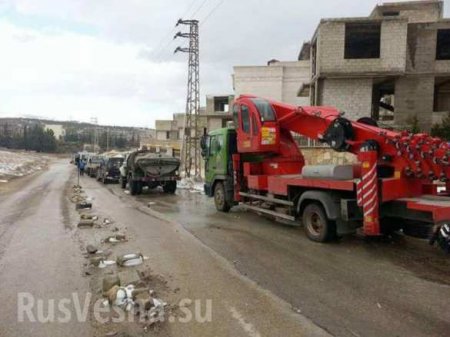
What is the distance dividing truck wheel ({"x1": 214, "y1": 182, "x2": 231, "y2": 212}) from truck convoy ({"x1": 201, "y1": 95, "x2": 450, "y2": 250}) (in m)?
0.98

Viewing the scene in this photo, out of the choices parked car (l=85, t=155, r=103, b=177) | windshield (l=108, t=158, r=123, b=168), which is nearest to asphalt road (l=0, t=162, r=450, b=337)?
windshield (l=108, t=158, r=123, b=168)

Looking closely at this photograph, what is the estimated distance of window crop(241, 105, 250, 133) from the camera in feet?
39.2

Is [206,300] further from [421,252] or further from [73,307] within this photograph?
[421,252]

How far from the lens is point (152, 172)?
2188 cm

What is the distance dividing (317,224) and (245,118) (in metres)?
4.00

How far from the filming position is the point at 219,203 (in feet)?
47.0

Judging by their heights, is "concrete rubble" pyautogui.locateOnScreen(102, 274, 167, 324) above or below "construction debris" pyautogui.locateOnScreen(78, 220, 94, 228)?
above

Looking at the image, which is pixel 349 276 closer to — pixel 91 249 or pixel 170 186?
pixel 91 249

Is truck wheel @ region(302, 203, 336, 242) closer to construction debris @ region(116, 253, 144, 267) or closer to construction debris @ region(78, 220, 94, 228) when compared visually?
construction debris @ region(116, 253, 144, 267)

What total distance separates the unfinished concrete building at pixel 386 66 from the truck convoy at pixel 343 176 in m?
14.6

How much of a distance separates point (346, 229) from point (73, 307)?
551 cm

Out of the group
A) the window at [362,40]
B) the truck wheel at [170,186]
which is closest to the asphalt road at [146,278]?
the truck wheel at [170,186]

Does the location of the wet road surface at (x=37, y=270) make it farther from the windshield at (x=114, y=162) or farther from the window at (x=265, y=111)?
the windshield at (x=114, y=162)

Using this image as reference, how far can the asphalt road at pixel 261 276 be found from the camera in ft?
15.9
